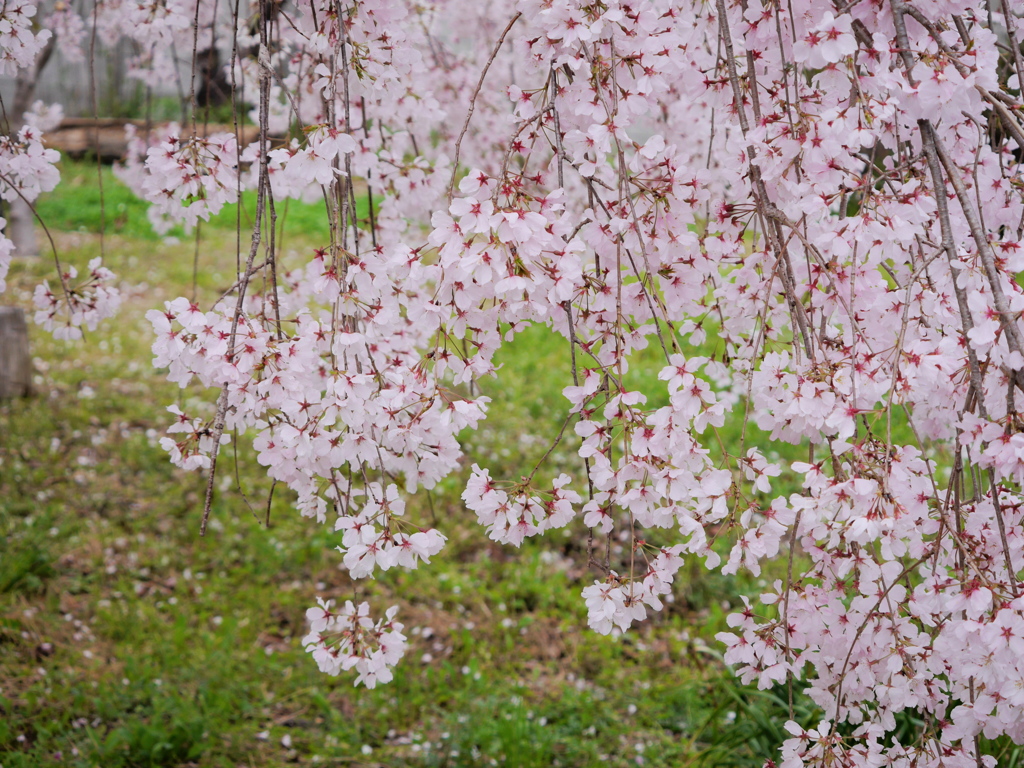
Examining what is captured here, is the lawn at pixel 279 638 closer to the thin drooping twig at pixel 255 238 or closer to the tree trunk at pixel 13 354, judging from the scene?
the tree trunk at pixel 13 354

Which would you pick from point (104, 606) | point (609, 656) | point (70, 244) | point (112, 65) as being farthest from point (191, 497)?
point (112, 65)

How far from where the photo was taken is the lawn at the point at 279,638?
2.30 metres

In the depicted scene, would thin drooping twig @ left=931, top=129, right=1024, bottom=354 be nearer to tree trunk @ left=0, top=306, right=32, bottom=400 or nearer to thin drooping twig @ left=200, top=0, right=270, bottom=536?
thin drooping twig @ left=200, top=0, right=270, bottom=536

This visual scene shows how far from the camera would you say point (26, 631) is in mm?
2719

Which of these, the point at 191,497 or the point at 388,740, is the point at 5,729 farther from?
the point at 191,497

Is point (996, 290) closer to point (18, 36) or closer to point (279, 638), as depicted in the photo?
point (18, 36)

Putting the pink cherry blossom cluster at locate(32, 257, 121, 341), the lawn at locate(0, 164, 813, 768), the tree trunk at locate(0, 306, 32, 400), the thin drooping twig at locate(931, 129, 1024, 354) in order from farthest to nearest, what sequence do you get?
the tree trunk at locate(0, 306, 32, 400)
the lawn at locate(0, 164, 813, 768)
the pink cherry blossom cluster at locate(32, 257, 121, 341)
the thin drooping twig at locate(931, 129, 1024, 354)

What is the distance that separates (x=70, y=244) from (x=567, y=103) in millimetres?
6325

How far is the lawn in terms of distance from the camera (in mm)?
2305

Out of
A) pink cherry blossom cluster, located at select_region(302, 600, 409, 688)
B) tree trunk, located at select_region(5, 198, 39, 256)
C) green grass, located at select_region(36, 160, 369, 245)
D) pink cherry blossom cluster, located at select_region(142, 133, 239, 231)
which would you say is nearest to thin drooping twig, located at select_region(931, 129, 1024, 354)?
pink cherry blossom cluster, located at select_region(302, 600, 409, 688)

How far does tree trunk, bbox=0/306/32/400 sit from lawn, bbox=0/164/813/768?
0.41 feet

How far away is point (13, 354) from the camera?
4137 mm

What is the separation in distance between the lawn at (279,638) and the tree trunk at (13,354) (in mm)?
123

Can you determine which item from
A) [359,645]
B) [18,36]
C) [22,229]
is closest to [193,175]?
[18,36]
